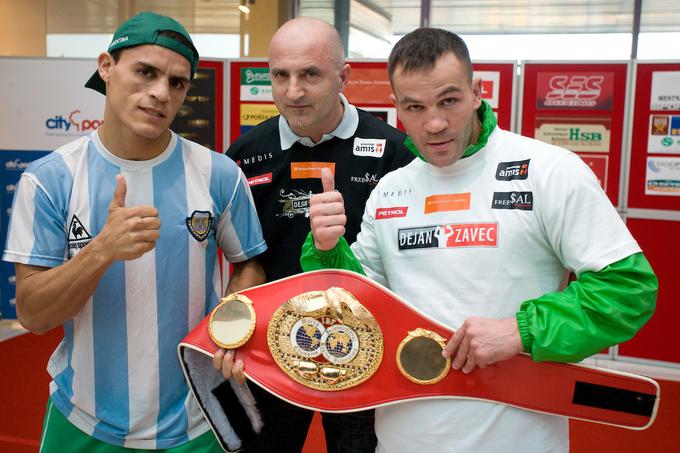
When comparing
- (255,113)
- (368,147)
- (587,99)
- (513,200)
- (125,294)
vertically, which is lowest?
(125,294)

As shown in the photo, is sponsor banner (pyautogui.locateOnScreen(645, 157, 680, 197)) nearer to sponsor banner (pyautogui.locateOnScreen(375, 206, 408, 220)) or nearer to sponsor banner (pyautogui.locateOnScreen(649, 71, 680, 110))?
sponsor banner (pyautogui.locateOnScreen(649, 71, 680, 110))

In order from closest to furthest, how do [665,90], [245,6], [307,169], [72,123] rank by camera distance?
[307,169] → [665,90] → [72,123] → [245,6]

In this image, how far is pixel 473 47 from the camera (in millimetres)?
7480

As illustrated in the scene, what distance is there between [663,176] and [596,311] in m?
3.51

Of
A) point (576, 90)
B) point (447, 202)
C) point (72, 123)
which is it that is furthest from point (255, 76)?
point (447, 202)

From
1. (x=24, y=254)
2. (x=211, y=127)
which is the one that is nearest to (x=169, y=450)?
(x=24, y=254)

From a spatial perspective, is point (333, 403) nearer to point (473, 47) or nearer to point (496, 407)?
point (496, 407)

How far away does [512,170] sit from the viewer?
48.1 inches

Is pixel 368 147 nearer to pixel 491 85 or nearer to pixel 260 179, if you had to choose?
pixel 260 179

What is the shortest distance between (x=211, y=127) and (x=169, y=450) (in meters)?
3.49

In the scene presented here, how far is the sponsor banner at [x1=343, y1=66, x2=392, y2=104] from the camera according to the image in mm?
4355

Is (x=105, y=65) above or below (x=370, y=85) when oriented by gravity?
below

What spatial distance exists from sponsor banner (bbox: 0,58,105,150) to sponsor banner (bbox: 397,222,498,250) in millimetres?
3960

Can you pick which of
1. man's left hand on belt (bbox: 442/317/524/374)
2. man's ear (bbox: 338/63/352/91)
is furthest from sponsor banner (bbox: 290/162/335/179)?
man's left hand on belt (bbox: 442/317/524/374)
